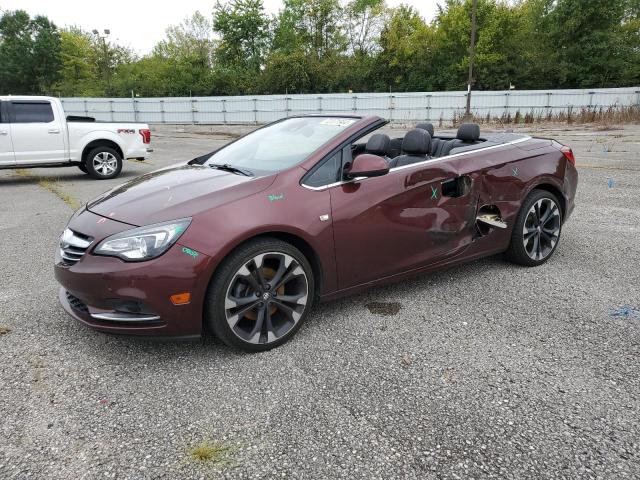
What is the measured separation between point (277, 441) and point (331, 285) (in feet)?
4.10

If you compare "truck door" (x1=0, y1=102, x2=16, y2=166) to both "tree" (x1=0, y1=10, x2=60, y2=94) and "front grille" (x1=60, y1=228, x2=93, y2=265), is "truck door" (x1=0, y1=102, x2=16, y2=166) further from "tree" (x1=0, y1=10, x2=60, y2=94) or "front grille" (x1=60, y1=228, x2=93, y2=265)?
"tree" (x1=0, y1=10, x2=60, y2=94)

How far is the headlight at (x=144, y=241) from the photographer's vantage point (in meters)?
2.78

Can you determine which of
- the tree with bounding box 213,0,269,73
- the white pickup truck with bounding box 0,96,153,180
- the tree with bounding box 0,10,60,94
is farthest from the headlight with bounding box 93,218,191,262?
the tree with bounding box 0,10,60,94

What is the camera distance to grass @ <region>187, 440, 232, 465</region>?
2201 mm

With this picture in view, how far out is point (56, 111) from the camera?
10.6 metres

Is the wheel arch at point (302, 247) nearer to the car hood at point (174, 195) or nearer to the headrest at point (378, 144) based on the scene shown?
the car hood at point (174, 195)

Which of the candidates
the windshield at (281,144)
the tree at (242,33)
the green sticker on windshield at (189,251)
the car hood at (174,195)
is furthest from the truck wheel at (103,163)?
the tree at (242,33)

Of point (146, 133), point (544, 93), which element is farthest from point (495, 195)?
point (544, 93)

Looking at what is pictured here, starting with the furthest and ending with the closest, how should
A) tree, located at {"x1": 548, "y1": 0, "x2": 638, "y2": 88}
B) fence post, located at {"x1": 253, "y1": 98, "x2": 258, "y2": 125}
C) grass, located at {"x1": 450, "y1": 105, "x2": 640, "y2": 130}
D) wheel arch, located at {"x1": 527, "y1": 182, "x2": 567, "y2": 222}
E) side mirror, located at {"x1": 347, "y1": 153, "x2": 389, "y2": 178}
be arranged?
tree, located at {"x1": 548, "y1": 0, "x2": 638, "y2": 88} < fence post, located at {"x1": 253, "y1": 98, "x2": 258, "y2": 125} < grass, located at {"x1": 450, "y1": 105, "x2": 640, "y2": 130} < wheel arch, located at {"x1": 527, "y1": 182, "x2": 567, "y2": 222} < side mirror, located at {"x1": 347, "y1": 153, "x2": 389, "y2": 178}

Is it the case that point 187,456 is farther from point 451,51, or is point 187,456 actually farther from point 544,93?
point 451,51

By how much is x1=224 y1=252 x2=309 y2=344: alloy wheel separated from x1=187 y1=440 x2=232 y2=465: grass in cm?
80

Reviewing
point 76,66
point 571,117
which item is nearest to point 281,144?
point 571,117

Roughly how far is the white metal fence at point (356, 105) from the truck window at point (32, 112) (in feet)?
65.0

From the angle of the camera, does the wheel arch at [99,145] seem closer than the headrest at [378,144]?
No
